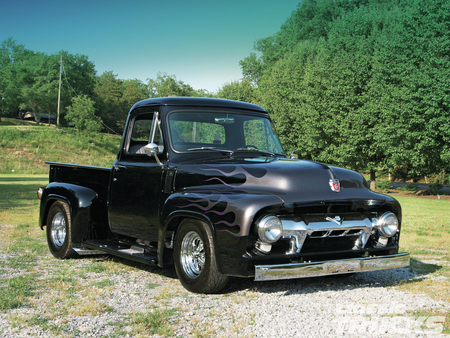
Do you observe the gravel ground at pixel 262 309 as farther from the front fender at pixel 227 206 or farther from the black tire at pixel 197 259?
the front fender at pixel 227 206

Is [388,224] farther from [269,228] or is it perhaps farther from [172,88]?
[172,88]

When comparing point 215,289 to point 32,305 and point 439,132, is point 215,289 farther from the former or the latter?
point 439,132

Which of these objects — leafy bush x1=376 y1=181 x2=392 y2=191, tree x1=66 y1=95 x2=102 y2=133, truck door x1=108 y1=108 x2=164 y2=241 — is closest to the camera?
truck door x1=108 y1=108 x2=164 y2=241

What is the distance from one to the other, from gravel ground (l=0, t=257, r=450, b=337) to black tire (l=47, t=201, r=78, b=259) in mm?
1368

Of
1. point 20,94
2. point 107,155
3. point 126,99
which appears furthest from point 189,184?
point 126,99

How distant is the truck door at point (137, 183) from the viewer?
5.74 meters

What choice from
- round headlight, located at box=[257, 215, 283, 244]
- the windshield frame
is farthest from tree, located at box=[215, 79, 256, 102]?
round headlight, located at box=[257, 215, 283, 244]

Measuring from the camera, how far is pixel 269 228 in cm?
445

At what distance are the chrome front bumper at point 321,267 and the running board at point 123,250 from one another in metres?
1.65

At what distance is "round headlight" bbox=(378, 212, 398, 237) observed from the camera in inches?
203

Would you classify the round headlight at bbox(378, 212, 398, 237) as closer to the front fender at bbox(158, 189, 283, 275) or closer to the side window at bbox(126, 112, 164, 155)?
the front fender at bbox(158, 189, 283, 275)

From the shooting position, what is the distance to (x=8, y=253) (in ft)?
24.9

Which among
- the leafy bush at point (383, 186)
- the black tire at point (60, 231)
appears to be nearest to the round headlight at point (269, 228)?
the black tire at point (60, 231)

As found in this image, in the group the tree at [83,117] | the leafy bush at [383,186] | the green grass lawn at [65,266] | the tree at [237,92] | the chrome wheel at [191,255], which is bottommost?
the leafy bush at [383,186]
